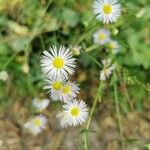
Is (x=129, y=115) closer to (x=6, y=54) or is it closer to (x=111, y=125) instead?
(x=111, y=125)

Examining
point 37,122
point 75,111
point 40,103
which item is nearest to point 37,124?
point 37,122

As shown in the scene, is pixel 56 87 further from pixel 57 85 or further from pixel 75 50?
pixel 75 50

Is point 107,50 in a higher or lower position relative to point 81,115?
higher

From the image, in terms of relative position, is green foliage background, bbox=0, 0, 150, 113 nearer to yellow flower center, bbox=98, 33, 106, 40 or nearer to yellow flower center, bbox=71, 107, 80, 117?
yellow flower center, bbox=98, 33, 106, 40

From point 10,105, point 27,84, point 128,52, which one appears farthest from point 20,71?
point 128,52

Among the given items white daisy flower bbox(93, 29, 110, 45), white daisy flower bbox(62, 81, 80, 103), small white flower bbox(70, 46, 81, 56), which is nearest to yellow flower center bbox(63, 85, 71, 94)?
white daisy flower bbox(62, 81, 80, 103)
